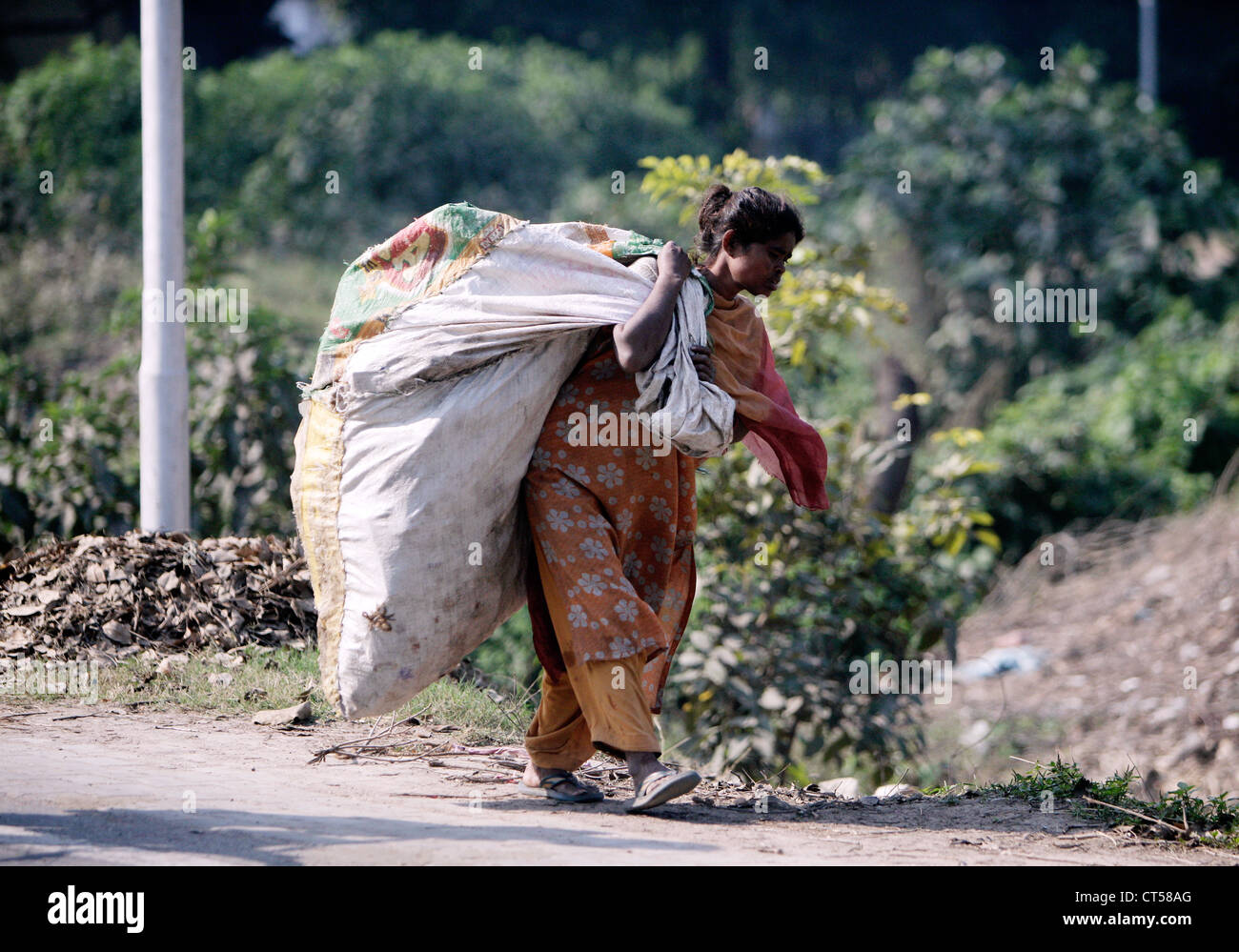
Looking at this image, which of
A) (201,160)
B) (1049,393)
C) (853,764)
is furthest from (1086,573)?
(201,160)

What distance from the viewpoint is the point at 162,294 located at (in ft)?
17.2

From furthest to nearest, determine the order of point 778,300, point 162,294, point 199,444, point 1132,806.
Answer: point 199,444 → point 778,300 → point 162,294 → point 1132,806

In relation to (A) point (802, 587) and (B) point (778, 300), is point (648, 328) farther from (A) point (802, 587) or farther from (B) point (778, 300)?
(A) point (802, 587)

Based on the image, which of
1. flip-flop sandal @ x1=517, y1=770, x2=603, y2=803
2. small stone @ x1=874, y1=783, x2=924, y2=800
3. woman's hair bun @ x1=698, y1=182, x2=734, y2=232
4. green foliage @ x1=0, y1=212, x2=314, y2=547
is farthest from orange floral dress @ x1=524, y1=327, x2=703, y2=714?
green foliage @ x1=0, y1=212, x2=314, y2=547

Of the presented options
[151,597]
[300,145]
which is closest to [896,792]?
[151,597]

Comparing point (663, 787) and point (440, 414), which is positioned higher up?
point (440, 414)

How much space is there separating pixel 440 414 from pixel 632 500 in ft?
1.74

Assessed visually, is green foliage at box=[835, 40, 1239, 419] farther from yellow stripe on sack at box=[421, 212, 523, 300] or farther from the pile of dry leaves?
yellow stripe on sack at box=[421, 212, 523, 300]

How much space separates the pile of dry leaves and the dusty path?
2.47ft

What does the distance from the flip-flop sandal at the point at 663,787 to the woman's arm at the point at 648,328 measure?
3.22ft

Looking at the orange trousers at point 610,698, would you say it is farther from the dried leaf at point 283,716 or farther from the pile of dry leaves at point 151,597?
the pile of dry leaves at point 151,597

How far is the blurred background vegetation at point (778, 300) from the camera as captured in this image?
227 inches

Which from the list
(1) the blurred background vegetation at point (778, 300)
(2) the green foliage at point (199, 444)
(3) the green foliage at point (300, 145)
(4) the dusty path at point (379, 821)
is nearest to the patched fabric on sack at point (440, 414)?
(4) the dusty path at point (379, 821)
